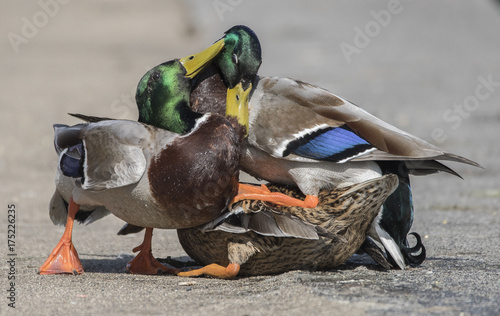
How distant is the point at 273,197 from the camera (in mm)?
3861

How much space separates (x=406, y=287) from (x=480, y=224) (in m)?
1.88

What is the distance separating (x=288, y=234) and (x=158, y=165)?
0.67m

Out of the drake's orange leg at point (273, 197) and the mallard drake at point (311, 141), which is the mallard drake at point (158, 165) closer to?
the drake's orange leg at point (273, 197)

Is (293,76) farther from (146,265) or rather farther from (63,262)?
(63,262)

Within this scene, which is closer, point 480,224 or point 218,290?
point 218,290

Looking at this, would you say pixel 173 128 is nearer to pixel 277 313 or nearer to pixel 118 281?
pixel 118 281

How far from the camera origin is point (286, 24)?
16078mm

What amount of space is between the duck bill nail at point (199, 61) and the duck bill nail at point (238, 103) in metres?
0.20

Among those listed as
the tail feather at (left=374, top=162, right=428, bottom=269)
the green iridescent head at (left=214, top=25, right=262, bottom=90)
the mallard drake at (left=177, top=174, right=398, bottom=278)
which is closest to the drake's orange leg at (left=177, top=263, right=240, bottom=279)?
the mallard drake at (left=177, top=174, right=398, bottom=278)

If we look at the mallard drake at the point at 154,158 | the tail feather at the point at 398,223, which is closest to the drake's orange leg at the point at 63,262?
the mallard drake at the point at 154,158

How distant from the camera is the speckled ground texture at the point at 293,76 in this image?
3.29 m

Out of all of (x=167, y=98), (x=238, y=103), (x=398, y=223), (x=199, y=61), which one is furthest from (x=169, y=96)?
(x=398, y=223)

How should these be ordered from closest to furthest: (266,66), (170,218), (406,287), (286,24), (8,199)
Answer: (406,287), (170,218), (8,199), (266,66), (286,24)

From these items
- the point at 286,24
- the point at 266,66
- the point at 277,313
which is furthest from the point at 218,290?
the point at 286,24
